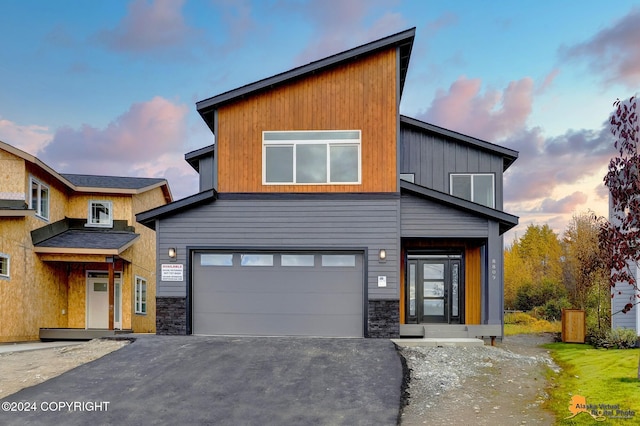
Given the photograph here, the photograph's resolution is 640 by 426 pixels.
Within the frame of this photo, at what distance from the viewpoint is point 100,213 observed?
20.9 metres

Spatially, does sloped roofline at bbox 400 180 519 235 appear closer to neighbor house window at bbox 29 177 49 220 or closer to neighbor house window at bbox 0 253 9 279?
neighbor house window at bbox 0 253 9 279

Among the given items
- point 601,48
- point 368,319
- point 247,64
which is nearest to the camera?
point 368,319

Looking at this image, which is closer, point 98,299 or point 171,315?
point 171,315

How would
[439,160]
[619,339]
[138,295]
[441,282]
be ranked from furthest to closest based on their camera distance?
[138,295] < [439,160] < [441,282] < [619,339]

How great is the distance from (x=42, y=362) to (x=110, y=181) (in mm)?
11432

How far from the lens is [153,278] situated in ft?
77.4

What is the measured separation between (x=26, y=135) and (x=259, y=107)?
13416 mm

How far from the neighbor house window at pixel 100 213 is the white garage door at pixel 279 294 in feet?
27.8

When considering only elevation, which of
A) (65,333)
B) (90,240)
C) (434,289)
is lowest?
(65,333)

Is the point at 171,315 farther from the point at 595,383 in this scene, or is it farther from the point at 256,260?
the point at 595,383

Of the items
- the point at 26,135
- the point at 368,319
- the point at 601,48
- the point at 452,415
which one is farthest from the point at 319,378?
the point at 26,135

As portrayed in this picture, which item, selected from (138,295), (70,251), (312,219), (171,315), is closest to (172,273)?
(171,315)

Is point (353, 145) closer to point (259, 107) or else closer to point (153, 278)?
point (259, 107)

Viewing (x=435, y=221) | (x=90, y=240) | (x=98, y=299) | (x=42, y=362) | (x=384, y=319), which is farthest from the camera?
(x=98, y=299)
